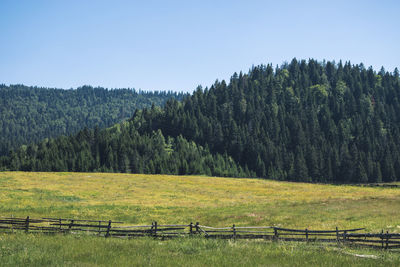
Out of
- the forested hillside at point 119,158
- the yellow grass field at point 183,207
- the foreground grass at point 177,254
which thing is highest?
the forested hillside at point 119,158

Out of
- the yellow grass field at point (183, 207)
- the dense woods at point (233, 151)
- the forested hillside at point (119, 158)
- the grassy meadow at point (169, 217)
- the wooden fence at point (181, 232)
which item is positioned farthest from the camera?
the dense woods at point (233, 151)

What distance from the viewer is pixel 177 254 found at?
67.6 feet

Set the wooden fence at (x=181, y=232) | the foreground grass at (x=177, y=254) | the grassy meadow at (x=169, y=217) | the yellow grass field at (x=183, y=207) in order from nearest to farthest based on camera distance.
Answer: the foreground grass at (x=177, y=254) → the grassy meadow at (x=169, y=217) → the wooden fence at (x=181, y=232) → the yellow grass field at (x=183, y=207)

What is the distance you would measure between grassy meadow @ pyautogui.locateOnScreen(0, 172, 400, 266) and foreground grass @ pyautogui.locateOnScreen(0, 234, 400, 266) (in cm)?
5

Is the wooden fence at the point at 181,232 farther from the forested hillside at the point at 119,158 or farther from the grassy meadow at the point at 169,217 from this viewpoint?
the forested hillside at the point at 119,158

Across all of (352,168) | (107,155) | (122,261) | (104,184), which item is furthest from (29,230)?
(352,168)

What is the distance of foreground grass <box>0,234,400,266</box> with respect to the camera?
59.8 ft

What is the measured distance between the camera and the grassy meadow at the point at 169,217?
1905 centimetres

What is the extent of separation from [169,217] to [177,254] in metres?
23.5

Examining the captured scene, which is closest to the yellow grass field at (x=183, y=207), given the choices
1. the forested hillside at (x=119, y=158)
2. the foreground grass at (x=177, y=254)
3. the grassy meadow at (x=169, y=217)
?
the grassy meadow at (x=169, y=217)

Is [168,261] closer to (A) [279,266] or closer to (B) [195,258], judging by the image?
(B) [195,258]

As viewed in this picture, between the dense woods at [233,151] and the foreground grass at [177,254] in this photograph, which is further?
the dense woods at [233,151]

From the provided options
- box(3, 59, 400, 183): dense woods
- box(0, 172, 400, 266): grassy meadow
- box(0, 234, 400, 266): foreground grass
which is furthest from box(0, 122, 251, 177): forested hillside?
box(0, 234, 400, 266): foreground grass

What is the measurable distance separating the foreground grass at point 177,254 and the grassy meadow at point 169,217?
49mm
